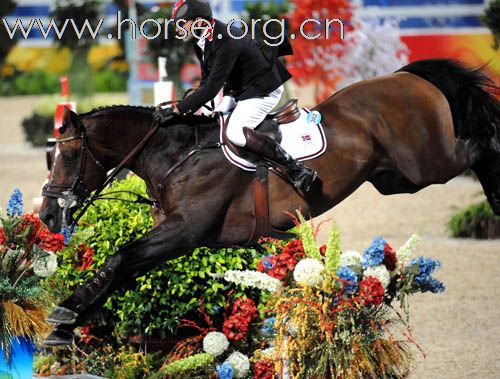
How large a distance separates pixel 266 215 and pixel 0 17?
18.6 m

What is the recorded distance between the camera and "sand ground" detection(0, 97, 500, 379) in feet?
22.7

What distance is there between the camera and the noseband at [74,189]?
5.71 meters

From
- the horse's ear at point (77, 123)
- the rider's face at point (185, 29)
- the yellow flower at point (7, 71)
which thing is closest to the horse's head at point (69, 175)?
the horse's ear at point (77, 123)

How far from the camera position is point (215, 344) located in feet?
18.6

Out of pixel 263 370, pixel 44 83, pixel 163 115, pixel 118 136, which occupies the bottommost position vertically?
pixel 263 370

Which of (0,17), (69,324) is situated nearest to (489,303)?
(69,324)

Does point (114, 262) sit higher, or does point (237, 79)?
point (237, 79)

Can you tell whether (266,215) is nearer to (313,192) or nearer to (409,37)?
(313,192)

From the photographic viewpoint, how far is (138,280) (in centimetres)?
595

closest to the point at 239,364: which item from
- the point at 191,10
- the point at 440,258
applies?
the point at 191,10

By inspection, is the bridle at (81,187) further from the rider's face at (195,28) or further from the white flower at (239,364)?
the white flower at (239,364)

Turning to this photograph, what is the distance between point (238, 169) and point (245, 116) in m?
0.32

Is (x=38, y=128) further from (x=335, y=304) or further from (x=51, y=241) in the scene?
(x=335, y=304)

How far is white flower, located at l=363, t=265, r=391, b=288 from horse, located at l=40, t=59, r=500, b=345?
0.84 metres
